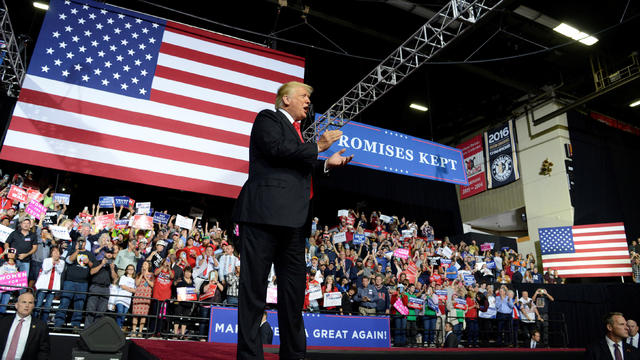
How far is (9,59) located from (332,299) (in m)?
7.34

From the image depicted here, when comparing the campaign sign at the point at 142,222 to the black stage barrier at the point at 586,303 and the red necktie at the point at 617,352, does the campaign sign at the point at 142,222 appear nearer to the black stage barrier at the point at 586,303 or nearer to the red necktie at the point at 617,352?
the red necktie at the point at 617,352

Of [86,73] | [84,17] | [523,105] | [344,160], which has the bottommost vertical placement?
[344,160]

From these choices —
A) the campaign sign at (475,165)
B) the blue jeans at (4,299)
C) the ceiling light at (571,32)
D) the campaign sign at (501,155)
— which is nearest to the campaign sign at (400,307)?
the blue jeans at (4,299)

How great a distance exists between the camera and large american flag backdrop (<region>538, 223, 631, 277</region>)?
37.5 ft

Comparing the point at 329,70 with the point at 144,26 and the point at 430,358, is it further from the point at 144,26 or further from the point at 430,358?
the point at 430,358

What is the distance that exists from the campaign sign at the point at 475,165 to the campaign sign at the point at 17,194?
1401cm

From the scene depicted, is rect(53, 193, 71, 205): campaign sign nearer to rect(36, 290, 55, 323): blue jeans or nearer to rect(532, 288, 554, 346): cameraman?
rect(36, 290, 55, 323): blue jeans

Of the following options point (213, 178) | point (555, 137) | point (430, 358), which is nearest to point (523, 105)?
point (555, 137)

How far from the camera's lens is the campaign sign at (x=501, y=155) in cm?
1512

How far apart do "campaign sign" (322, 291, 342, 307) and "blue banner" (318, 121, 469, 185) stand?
2.80 m

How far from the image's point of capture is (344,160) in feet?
5.89

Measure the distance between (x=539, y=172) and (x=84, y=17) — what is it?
1397 cm

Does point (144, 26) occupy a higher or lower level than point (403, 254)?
higher

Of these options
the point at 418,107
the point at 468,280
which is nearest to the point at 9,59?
the point at 468,280
